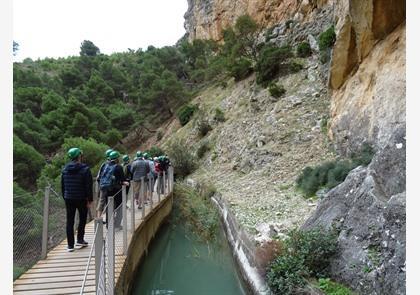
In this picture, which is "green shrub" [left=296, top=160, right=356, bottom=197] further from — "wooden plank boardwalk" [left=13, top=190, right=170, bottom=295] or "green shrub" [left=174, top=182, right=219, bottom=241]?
"wooden plank boardwalk" [left=13, top=190, right=170, bottom=295]

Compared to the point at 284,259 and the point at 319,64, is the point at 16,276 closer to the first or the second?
the point at 284,259

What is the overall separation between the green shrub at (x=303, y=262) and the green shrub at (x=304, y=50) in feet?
59.4

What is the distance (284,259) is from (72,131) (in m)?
22.2

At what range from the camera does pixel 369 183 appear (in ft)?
18.8

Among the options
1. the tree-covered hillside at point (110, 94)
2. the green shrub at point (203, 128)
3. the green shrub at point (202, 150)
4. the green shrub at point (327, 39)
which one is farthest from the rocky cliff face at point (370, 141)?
the green shrub at point (203, 128)

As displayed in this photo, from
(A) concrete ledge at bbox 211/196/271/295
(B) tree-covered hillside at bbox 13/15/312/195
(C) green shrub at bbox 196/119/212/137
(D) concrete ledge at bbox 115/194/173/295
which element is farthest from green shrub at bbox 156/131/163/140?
(A) concrete ledge at bbox 211/196/271/295

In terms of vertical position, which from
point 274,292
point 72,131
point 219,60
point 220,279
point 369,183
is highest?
point 219,60

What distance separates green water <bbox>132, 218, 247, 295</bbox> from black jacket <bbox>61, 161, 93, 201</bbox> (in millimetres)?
3172

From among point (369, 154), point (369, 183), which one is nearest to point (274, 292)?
point (369, 183)

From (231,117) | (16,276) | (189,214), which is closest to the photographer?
(16,276)

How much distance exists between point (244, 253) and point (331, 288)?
3.41m

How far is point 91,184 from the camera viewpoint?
641 centimetres

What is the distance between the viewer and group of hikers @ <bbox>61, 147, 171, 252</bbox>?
634cm

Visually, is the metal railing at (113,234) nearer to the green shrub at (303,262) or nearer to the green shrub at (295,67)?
the green shrub at (303,262)
